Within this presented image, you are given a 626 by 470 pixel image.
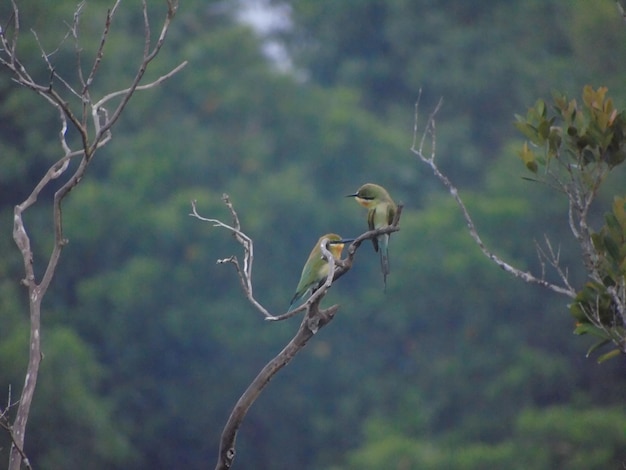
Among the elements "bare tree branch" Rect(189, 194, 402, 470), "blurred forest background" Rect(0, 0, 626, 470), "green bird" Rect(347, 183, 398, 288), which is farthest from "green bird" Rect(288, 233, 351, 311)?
"blurred forest background" Rect(0, 0, 626, 470)

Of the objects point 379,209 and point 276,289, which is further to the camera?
point 276,289

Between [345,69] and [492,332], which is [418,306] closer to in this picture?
[492,332]

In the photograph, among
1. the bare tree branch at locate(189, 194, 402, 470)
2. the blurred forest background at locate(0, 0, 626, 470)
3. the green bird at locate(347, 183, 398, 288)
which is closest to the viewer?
the bare tree branch at locate(189, 194, 402, 470)

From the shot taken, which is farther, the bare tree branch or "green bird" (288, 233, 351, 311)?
"green bird" (288, 233, 351, 311)

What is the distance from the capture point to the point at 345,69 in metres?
26.5

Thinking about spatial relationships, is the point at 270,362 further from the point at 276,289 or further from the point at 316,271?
the point at 276,289

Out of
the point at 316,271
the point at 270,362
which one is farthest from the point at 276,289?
the point at 270,362

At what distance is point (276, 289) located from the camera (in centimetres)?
2012

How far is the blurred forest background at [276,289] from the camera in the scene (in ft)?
59.0

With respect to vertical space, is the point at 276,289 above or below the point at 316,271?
above

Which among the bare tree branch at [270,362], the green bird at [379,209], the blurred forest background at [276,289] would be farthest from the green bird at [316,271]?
the blurred forest background at [276,289]

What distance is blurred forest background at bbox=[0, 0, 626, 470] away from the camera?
59.0 feet

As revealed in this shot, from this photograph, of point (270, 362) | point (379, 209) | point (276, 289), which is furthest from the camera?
point (276, 289)

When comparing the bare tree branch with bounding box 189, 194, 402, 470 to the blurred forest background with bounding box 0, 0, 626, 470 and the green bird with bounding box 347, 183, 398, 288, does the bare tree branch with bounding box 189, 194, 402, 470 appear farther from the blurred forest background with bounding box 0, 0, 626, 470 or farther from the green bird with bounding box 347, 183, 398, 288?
the blurred forest background with bounding box 0, 0, 626, 470
